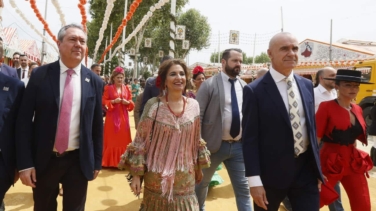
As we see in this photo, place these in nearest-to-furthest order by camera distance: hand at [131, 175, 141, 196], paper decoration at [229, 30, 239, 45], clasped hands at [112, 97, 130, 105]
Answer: hand at [131, 175, 141, 196] → clasped hands at [112, 97, 130, 105] → paper decoration at [229, 30, 239, 45]

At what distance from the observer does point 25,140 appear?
2.22m

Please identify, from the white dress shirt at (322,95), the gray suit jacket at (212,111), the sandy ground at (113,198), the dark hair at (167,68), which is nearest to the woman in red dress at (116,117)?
the sandy ground at (113,198)

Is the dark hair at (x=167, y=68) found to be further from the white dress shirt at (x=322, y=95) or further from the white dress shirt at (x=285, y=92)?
the white dress shirt at (x=322, y=95)

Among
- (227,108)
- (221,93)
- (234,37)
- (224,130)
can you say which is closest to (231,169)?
(224,130)

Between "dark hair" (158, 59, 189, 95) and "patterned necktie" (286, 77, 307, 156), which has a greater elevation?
"dark hair" (158, 59, 189, 95)

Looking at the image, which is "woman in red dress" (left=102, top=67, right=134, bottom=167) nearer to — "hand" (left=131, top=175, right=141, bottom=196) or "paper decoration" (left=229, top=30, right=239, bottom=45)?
"hand" (left=131, top=175, right=141, bottom=196)

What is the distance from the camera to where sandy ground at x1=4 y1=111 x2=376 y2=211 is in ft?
13.2

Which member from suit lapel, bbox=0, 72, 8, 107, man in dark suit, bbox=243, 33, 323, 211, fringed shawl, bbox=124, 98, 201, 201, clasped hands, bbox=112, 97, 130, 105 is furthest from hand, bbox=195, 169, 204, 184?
clasped hands, bbox=112, 97, 130, 105

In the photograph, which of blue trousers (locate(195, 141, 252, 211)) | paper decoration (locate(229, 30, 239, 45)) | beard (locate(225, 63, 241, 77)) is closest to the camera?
blue trousers (locate(195, 141, 252, 211))

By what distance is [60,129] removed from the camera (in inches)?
90.3

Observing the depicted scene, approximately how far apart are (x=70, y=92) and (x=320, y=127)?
90.7 inches

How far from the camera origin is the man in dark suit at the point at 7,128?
2209 mm

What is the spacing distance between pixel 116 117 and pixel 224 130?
3.19m

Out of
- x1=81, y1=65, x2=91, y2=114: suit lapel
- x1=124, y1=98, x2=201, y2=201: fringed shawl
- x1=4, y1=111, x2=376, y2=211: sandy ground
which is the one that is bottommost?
x1=4, y1=111, x2=376, y2=211: sandy ground
